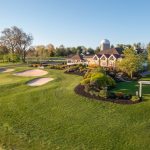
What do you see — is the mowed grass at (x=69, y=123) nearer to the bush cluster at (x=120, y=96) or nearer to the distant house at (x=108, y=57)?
the bush cluster at (x=120, y=96)

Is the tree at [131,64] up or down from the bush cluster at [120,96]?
up

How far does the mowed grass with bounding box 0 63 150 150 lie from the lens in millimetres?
17656

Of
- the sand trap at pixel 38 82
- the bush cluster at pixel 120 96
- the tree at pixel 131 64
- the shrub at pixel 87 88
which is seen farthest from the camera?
the tree at pixel 131 64

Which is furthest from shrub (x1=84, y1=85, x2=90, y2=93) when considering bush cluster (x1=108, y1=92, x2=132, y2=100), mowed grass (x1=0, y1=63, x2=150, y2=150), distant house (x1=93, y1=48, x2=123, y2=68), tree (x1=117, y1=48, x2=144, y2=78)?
distant house (x1=93, y1=48, x2=123, y2=68)

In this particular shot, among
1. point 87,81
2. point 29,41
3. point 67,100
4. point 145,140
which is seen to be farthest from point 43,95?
point 29,41

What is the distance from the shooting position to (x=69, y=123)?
20266 millimetres

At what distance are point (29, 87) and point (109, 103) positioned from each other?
35.8 ft

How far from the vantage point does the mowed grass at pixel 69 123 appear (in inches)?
695

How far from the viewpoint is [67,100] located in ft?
80.5

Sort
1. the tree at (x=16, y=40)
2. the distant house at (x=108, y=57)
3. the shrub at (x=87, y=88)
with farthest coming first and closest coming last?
the tree at (x=16, y=40)
the distant house at (x=108, y=57)
the shrub at (x=87, y=88)

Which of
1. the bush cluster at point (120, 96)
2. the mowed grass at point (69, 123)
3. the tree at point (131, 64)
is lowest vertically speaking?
the mowed grass at point (69, 123)

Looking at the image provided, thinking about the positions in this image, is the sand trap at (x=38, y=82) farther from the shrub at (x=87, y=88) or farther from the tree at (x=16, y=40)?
the tree at (x=16, y=40)

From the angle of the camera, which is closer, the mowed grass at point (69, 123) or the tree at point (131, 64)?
the mowed grass at point (69, 123)

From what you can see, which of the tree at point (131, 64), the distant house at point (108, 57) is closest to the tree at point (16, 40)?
the distant house at point (108, 57)
